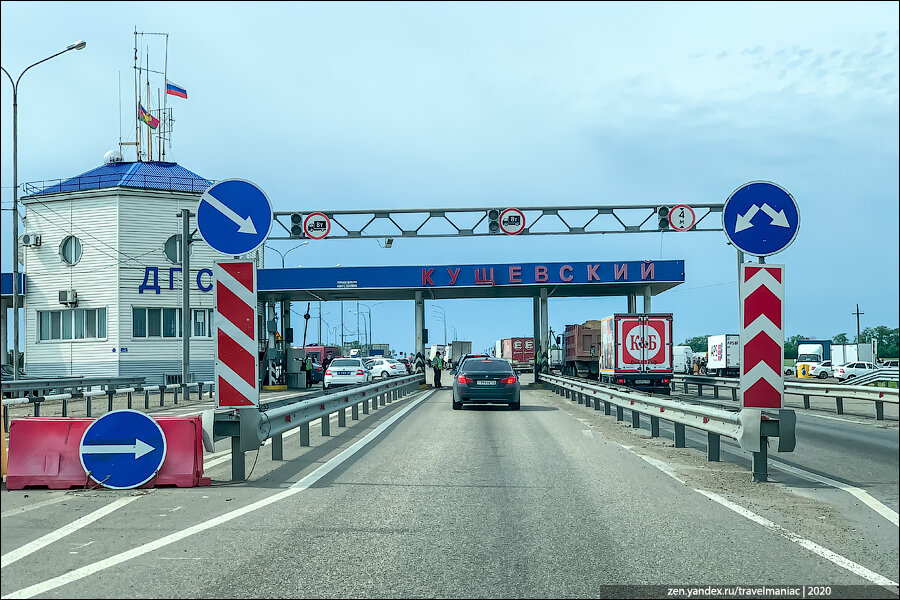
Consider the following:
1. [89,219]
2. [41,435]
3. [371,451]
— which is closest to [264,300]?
[89,219]

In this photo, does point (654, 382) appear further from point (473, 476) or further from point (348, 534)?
point (348, 534)

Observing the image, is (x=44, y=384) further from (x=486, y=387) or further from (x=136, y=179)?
(x=136, y=179)

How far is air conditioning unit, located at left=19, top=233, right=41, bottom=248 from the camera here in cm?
4588

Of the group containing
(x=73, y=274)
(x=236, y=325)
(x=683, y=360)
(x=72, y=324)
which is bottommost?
(x=683, y=360)

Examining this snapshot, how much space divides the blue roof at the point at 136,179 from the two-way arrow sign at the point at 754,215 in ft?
139

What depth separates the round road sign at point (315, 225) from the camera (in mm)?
27203

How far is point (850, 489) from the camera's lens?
916 cm

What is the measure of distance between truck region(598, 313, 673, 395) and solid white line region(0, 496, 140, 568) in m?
26.6

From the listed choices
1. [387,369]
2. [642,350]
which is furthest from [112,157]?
[642,350]

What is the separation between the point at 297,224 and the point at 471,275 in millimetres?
19115

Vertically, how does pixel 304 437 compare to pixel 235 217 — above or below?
below

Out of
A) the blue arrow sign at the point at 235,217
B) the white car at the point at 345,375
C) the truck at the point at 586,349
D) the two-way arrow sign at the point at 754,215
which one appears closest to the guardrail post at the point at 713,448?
the two-way arrow sign at the point at 754,215

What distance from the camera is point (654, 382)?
110ft

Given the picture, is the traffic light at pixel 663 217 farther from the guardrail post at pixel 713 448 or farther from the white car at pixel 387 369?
the white car at pixel 387 369
